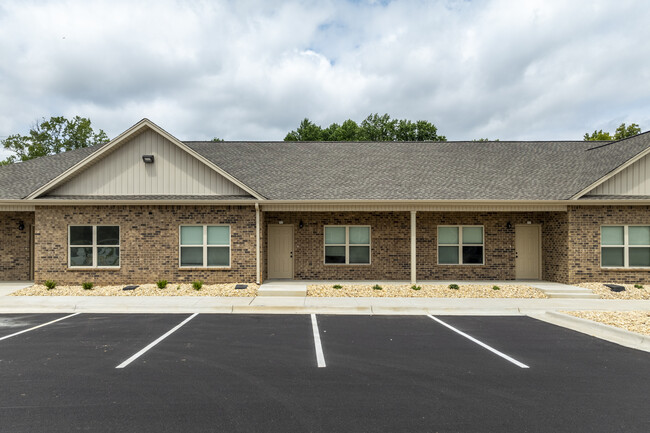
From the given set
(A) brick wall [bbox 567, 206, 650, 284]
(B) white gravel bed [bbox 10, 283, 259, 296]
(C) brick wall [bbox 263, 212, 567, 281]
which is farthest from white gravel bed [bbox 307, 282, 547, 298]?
(B) white gravel bed [bbox 10, 283, 259, 296]

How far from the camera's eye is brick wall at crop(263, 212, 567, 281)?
45.6 feet

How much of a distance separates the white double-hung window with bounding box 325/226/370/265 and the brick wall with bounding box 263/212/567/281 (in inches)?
7.7

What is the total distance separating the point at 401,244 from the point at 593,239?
635 cm

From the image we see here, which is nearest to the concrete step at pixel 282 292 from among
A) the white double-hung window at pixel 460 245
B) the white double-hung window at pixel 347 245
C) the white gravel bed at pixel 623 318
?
the white double-hung window at pixel 347 245

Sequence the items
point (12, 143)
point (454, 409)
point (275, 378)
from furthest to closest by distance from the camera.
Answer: point (12, 143) < point (275, 378) < point (454, 409)

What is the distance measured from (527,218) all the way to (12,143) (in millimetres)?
48784

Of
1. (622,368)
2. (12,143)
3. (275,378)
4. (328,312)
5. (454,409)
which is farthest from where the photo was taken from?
(12,143)

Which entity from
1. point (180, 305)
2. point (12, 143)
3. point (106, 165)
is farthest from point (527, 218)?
point (12, 143)

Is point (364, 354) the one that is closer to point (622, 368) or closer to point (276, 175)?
point (622, 368)

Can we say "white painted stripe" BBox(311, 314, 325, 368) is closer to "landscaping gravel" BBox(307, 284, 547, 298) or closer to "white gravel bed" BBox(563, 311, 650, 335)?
"landscaping gravel" BBox(307, 284, 547, 298)

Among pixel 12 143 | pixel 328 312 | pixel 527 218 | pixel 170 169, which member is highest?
pixel 12 143

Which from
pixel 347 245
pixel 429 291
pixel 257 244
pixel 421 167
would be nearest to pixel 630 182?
pixel 421 167

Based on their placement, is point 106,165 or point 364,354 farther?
point 106,165

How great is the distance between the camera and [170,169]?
1274 cm
